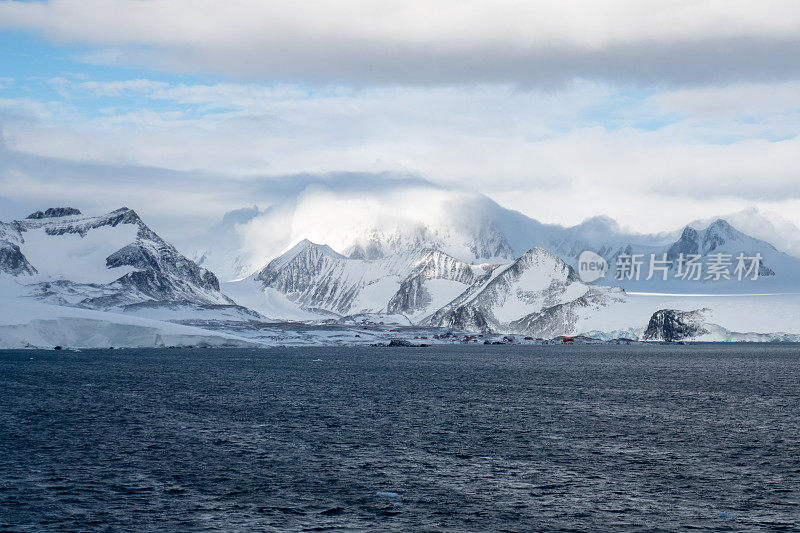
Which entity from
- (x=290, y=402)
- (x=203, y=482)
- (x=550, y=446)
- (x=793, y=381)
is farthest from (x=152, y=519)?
(x=793, y=381)

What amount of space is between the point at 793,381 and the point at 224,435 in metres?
108

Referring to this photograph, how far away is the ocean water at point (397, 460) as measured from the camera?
44688 mm

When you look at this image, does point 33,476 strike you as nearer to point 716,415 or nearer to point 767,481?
point 767,481

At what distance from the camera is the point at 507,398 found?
10900cm

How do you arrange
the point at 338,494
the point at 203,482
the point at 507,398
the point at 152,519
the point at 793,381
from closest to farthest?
the point at 152,519
the point at 338,494
the point at 203,482
the point at 507,398
the point at 793,381

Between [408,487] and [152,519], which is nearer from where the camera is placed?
[152,519]

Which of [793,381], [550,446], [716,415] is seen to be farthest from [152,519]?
[793,381]

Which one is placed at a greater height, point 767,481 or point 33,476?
point 767,481

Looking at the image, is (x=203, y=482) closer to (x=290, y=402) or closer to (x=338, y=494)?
(x=338, y=494)

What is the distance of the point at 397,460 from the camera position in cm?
6091

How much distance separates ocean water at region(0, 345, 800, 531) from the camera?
44.7m

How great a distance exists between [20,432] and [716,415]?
6773 cm

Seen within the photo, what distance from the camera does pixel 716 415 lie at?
89.7 m

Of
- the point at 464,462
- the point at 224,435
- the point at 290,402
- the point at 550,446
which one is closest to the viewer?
the point at 464,462
